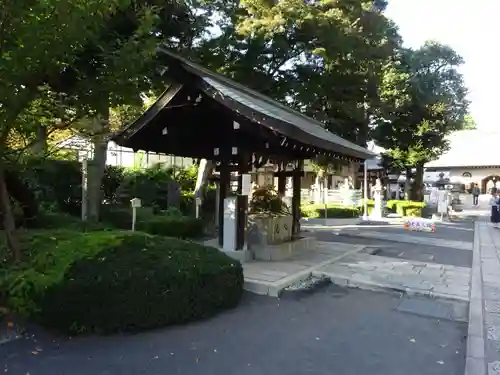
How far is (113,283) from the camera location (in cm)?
432

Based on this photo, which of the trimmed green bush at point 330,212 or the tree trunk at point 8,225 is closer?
the tree trunk at point 8,225

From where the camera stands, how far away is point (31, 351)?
4.05 metres

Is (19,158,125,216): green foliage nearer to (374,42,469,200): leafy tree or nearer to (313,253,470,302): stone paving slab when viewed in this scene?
(313,253,470,302): stone paving slab

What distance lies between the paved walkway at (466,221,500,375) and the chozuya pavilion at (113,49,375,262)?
3338 millimetres

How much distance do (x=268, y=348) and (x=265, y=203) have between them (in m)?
5.54

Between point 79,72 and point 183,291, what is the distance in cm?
336

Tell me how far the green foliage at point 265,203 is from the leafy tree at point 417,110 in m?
15.9

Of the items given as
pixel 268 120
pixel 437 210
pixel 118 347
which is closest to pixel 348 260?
pixel 268 120

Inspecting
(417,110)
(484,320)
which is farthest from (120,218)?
(417,110)

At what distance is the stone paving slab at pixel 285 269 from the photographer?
643cm

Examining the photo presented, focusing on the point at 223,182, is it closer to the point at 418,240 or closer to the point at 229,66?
the point at 229,66

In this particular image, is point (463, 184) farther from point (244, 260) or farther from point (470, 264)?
point (244, 260)

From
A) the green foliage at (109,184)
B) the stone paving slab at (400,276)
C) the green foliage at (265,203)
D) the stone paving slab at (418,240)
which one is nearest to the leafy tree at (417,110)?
the stone paving slab at (418,240)

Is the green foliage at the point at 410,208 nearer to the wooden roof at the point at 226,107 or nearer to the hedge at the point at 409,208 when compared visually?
the hedge at the point at 409,208
